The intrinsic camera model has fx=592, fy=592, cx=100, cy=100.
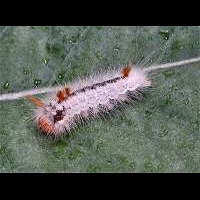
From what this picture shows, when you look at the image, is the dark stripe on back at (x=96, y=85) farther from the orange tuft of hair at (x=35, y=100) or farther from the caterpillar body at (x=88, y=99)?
the orange tuft of hair at (x=35, y=100)

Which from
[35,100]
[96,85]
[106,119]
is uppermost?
[96,85]

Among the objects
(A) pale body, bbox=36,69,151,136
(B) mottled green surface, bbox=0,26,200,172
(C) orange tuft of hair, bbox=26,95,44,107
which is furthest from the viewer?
(A) pale body, bbox=36,69,151,136

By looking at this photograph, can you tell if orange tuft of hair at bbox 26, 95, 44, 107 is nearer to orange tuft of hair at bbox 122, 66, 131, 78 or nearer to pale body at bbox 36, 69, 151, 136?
pale body at bbox 36, 69, 151, 136

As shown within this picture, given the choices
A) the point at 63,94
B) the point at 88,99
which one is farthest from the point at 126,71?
the point at 63,94

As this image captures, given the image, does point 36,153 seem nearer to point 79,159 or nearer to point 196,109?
point 79,159

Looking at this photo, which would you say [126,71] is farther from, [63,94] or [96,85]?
[63,94]

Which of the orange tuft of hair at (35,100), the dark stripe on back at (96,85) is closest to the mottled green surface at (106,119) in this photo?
the orange tuft of hair at (35,100)

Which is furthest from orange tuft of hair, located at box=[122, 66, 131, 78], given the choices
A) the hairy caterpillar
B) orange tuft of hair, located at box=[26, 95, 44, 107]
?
orange tuft of hair, located at box=[26, 95, 44, 107]

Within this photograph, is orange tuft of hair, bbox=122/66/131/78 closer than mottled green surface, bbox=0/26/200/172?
No
